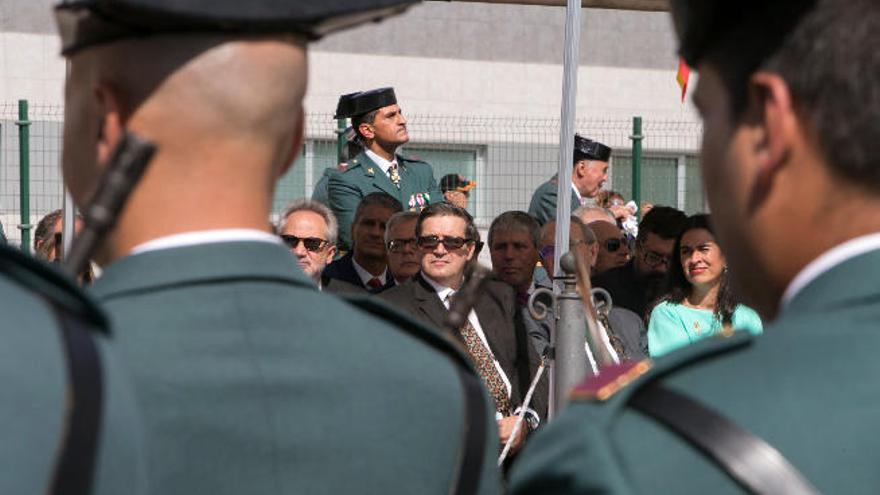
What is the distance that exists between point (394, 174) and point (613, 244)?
50.4 inches

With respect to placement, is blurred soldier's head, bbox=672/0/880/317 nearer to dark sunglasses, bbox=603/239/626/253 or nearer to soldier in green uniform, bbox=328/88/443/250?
soldier in green uniform, bbox=328/88/443/250

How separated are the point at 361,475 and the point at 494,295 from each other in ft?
15.9

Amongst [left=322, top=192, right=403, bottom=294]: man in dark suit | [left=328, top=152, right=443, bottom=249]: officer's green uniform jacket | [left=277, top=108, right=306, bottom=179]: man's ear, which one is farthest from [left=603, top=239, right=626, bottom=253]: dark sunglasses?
[left=277, top=108, right=306, bottom=179]: man's ear

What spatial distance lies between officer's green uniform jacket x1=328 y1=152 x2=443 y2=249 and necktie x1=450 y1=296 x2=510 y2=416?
1716 millimetres

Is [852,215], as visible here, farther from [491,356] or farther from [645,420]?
[491,356]

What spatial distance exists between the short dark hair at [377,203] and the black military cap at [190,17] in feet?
18.0

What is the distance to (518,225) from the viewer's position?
8070 millimetres

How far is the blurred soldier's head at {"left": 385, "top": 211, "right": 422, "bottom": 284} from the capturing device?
741 cm

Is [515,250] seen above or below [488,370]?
above

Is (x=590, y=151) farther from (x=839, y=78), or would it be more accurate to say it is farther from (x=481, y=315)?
(x=839, y=78)

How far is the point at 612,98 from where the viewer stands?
1789cm

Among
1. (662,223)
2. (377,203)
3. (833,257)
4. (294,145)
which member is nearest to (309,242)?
(377,203)

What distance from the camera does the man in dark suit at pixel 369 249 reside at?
25.0 ft

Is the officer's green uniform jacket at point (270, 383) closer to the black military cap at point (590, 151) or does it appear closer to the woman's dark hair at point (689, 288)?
the woman's dark hair at point (689, 288)
